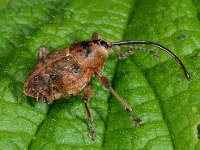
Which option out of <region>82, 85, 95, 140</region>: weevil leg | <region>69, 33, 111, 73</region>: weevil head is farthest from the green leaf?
<region>69, 33, 111, 73</region>: weevil head

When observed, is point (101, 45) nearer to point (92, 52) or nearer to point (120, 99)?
point (92, 52)

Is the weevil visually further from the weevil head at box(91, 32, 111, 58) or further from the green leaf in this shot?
the green leaf

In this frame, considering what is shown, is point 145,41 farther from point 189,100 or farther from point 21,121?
point 21,121

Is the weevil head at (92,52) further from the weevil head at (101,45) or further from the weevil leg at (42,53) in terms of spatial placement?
the weevil leg at (42,53)

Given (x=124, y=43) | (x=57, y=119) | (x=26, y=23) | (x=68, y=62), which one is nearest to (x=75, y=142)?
(x=57, y=119)

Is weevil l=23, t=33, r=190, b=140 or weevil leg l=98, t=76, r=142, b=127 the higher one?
weevil l=23, t=33, r=190, b=140

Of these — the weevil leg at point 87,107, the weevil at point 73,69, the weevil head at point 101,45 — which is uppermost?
the weevil head at point 101,45

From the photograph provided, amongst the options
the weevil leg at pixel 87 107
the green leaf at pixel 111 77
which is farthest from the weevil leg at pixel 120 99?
the weevil leg at pixel 87 107
